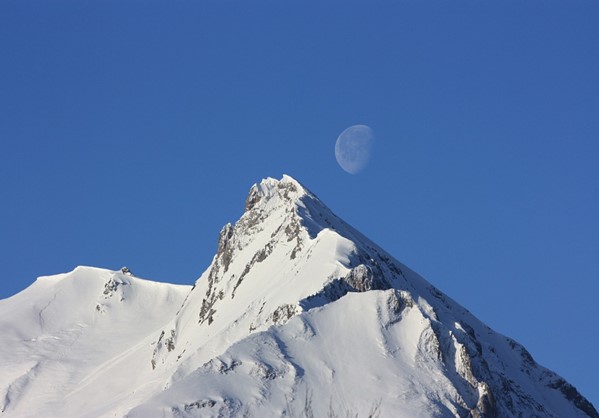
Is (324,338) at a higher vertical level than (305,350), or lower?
higher

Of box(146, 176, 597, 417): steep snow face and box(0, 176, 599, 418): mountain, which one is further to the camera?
box(146, 176, 597, 417): steep snow face

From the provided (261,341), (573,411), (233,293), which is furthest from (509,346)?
(261,341)

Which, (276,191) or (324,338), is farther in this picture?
(276,191)

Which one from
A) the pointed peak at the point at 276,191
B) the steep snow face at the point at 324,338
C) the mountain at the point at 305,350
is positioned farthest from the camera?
the pointed peak at the point at 276,191

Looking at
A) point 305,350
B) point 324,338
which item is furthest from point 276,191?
point 305,350

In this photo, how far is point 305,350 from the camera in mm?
128000

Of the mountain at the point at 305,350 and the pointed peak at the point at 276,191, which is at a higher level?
the pointed peak at the point at 276,191

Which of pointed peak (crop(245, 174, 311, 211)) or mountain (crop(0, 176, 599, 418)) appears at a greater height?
pointed peak (crop(245, 174, 311, 211))

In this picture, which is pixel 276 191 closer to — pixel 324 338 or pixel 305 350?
pixel 324 338

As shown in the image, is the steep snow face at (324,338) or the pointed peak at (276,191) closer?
the steep snow face at (324,338)

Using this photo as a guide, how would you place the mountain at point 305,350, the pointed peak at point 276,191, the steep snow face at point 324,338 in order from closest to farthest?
the mountain at point 305,350 < the steep snow face at point 324,338 < the pointed peak at point 276,191

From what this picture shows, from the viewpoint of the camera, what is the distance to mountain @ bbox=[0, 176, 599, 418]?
121 metres

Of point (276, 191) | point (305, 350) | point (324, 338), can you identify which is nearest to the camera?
point (305, 350)

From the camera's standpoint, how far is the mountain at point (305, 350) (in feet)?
397
